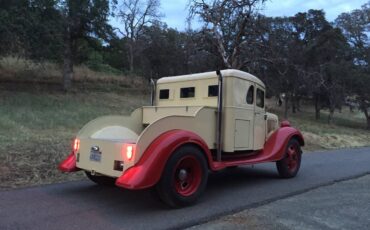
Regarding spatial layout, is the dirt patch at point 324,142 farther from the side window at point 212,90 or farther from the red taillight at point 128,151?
the red taillight at point 128,151

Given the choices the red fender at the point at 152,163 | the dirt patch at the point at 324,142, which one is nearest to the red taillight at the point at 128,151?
the red fender at the point at 152,163

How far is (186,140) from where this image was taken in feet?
22.0

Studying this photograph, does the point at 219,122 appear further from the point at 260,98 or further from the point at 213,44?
the point at 213,44

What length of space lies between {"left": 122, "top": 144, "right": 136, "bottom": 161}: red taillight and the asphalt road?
799 millimetres

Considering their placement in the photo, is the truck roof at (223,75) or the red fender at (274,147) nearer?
the truck roof at (223,75)

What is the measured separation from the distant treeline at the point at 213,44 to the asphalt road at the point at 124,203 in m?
12.9

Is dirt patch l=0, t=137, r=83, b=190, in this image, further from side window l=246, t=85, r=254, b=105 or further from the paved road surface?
the paved road surface

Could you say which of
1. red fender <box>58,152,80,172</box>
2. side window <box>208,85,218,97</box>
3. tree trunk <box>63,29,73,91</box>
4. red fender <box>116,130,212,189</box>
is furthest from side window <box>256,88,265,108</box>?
tree trunk <box>63,29,73,91</box>

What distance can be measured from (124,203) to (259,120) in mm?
3523

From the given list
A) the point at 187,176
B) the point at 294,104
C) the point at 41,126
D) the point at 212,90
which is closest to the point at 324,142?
the point at 41,126

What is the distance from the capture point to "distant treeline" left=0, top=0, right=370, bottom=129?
22.1 metres

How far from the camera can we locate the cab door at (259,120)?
885 cm

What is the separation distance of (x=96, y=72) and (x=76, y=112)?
63.7 ft

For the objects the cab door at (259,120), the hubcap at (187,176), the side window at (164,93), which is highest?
the side window at (164,93)
